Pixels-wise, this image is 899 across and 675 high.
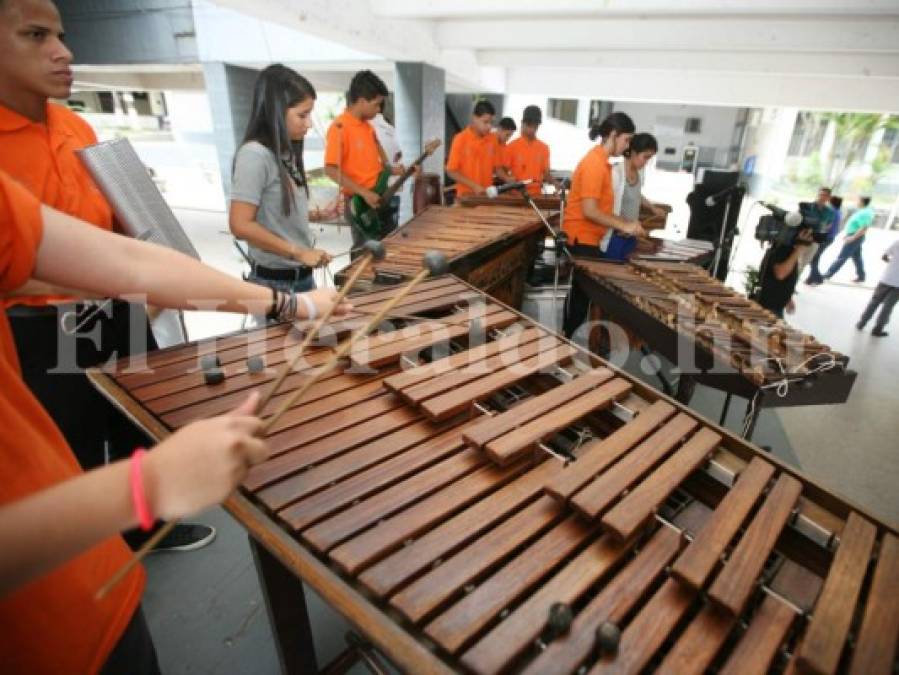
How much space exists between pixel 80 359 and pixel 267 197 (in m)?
1.15

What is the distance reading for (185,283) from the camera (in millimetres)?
1179

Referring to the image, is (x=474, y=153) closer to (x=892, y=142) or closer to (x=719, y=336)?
(x=719, y=336)

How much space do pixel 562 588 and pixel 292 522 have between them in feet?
2.11

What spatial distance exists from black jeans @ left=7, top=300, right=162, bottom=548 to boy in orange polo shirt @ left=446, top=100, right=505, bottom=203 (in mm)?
4282

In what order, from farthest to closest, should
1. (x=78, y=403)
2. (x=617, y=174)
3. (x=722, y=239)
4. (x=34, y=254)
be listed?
1. (x=722, y=239)
2. (x=617, y=174)
3. (x=78, y=403)
4. (x=34, y=254)

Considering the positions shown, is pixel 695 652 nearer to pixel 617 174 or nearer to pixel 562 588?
pixel 562 588

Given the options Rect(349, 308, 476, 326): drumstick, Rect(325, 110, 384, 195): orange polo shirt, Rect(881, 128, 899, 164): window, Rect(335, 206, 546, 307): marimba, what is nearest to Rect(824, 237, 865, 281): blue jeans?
Rect(335, 206, 546, 307): marimba

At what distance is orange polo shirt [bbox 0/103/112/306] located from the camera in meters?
1.68

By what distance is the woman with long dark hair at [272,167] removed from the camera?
243 centimetres

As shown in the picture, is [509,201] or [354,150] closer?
[354,150]

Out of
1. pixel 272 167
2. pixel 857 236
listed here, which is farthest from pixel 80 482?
pixel 857 236

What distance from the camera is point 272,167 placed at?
8.14ft

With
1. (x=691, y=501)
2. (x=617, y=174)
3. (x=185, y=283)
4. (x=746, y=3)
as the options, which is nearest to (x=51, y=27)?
(x=185, y=283)

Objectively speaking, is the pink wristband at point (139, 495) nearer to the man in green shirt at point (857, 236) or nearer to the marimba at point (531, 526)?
the marimba at point (531, 526)
